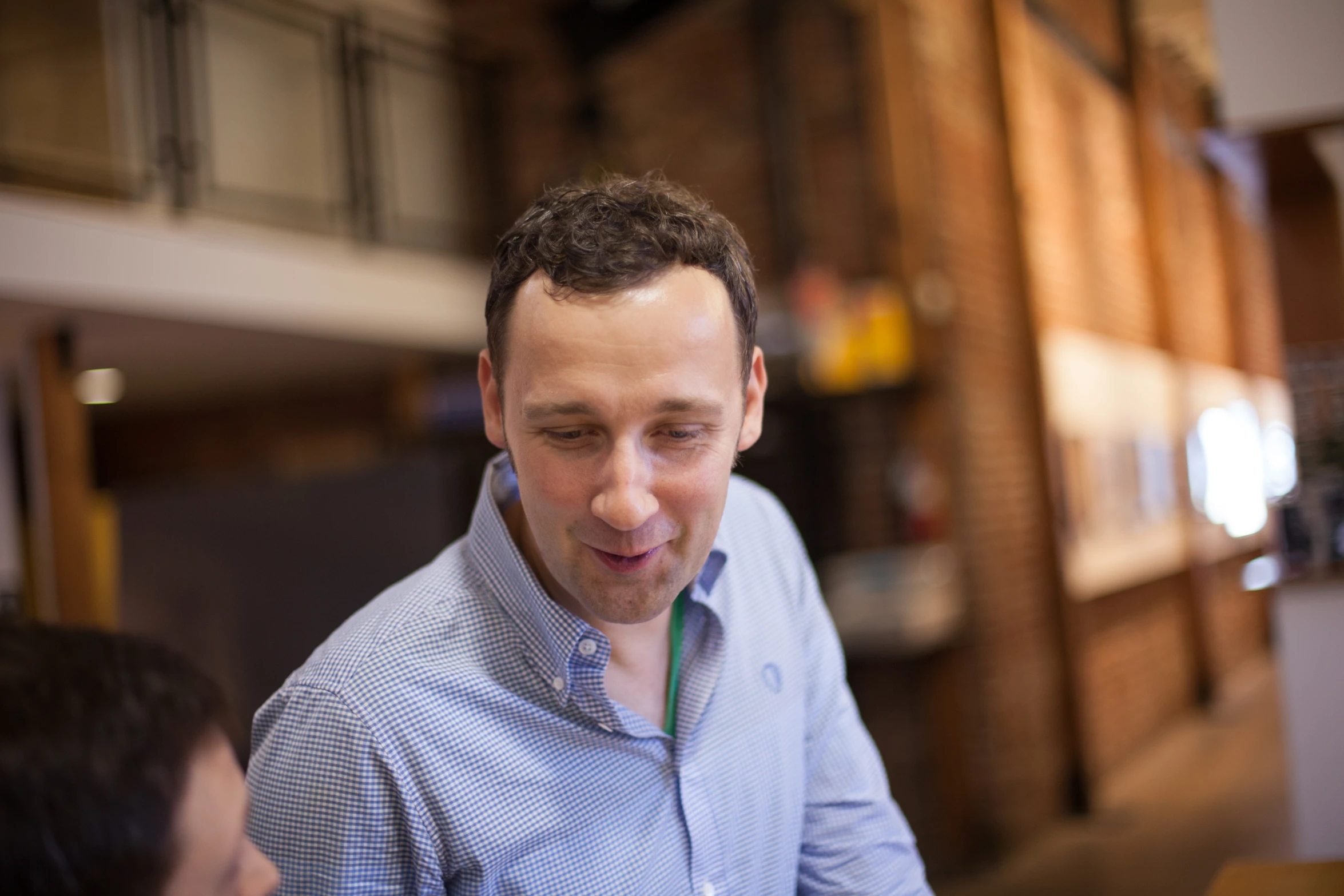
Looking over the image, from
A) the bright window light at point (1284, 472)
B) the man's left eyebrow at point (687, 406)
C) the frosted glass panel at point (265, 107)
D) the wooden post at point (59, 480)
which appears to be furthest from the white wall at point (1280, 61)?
the frosted glass panel at point (265, 107)

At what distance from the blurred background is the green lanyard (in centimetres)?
203

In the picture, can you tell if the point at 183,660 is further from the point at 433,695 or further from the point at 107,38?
the point at 107,38

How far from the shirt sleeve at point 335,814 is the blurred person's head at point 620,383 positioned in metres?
0.26

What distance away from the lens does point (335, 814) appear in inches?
43.8

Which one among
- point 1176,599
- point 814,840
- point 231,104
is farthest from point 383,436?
point 814,840

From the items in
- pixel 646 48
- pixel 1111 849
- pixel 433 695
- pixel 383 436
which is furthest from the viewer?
pixel 383 436

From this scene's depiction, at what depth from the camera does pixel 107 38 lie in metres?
5.52

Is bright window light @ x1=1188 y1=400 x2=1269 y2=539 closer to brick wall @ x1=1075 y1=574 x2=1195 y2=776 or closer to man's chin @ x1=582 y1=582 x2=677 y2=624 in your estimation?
brick wall @ x1=1075 y1=574 x2=1195 y2=776

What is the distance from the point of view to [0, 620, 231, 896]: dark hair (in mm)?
740

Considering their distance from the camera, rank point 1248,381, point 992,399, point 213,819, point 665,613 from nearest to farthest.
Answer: point 213,819 < point 665,613 < point 992,399 < point 1248,381

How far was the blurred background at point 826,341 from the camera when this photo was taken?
13.8ft

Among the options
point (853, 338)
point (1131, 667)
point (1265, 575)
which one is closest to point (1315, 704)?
point (1265, 575)

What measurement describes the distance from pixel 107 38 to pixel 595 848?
550cm

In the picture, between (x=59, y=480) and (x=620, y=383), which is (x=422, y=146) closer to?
(x=59, y=480)
